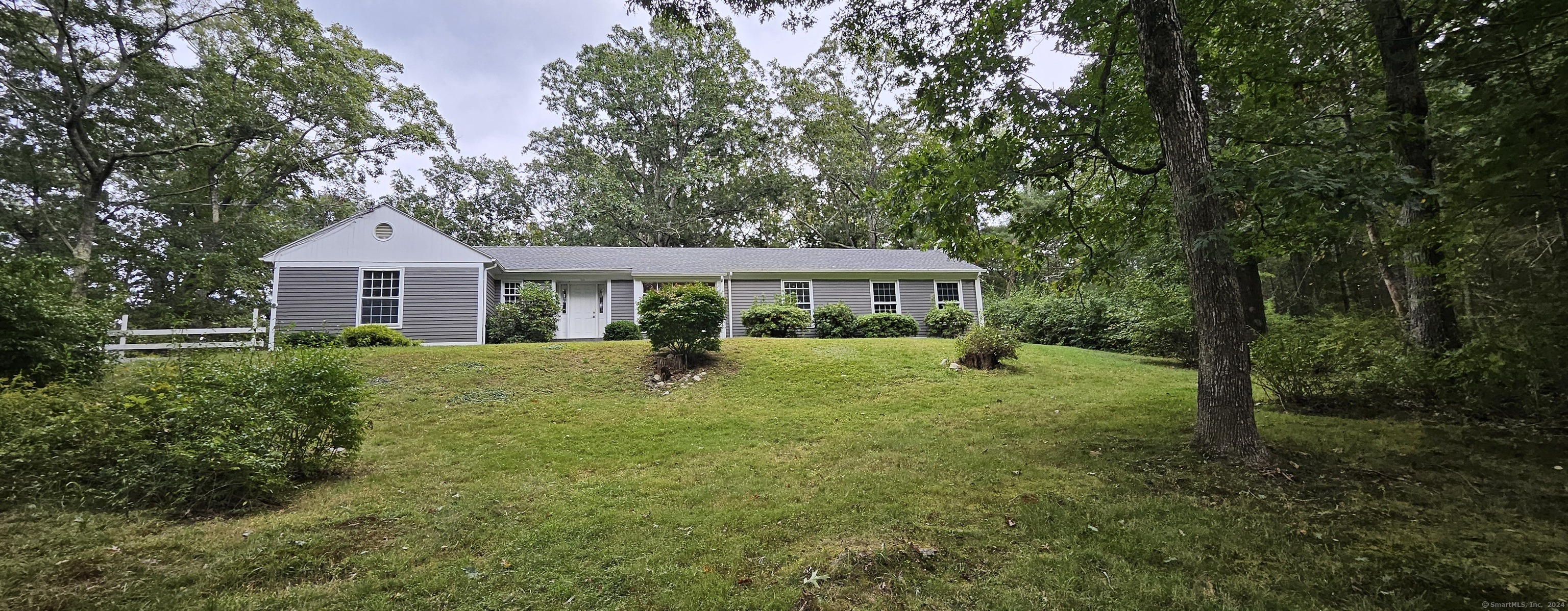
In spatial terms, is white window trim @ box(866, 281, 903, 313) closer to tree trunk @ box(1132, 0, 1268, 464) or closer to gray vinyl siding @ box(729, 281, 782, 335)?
gray vinyl siding @ box(729, 281, 782, 335)

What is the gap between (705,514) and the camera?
166 inches

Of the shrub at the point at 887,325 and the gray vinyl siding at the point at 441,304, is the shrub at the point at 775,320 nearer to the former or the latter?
the shrub at the point at 887,325

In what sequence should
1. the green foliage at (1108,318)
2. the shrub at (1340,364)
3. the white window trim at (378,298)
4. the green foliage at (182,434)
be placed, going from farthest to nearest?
the white window trim at (378,298) < the green foliage at (1108,318) < the shrub at (1340,364) < the green foliage at (182,434)

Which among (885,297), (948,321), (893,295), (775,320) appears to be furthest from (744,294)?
(948,321)

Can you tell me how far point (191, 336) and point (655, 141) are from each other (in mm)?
21023

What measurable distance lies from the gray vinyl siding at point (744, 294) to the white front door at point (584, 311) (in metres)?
4.15

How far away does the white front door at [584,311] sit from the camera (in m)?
17.1

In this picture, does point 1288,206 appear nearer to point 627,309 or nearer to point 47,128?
point 627,309

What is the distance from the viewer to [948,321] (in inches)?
714

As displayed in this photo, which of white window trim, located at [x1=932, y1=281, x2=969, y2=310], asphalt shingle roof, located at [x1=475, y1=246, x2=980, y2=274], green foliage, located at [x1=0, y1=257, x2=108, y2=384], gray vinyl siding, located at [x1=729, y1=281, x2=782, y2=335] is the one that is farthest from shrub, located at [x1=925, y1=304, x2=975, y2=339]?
green foliage, located at [x1=0, y1=257, x2=108, y2=384]

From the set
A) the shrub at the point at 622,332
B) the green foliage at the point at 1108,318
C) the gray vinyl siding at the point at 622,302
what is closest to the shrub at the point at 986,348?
the green foliage at the point at 1108,318

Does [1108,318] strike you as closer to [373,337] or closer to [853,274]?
[853,274]

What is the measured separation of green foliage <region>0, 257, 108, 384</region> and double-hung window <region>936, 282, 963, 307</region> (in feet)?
60.9

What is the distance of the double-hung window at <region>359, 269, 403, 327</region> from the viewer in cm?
1455
